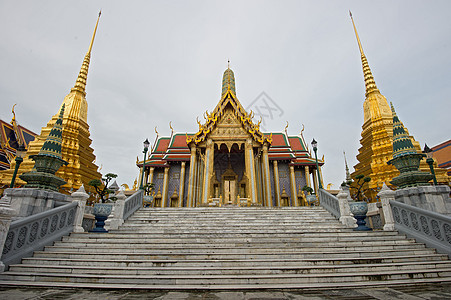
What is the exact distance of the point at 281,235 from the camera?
7000 millimetres

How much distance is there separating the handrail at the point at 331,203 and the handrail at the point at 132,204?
8632mm

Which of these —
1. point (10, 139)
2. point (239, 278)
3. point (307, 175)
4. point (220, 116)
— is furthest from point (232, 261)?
point (10, 139)

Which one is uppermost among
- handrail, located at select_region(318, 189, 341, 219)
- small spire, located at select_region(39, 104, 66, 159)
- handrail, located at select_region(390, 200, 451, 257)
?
small spire, located at select_region(39, 104, 66, 159)

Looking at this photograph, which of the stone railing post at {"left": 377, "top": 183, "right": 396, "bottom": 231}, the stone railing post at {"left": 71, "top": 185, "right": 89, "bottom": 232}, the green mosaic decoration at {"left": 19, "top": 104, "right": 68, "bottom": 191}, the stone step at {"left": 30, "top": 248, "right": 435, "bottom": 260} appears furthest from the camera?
the stone railing post at {"left": 71, "top": 185, "right": 89, "bottom": 232}

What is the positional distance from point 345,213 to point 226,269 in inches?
242

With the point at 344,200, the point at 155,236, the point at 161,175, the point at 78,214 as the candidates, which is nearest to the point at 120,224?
the point at 78,214

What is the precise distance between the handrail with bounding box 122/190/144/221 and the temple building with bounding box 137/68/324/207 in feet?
15.0

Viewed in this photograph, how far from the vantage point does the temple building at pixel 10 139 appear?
21.9m

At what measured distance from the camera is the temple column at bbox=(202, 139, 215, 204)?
14732mm

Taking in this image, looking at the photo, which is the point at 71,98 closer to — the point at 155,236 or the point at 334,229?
the point at 155,236

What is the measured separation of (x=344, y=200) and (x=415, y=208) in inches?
96.2

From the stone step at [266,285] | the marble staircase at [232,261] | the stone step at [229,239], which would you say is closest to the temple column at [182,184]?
the marble staircase at [232,261]

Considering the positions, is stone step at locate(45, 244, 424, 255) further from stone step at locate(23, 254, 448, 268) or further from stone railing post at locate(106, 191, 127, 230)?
stone railing post at locate(106, 191, 127, 230)

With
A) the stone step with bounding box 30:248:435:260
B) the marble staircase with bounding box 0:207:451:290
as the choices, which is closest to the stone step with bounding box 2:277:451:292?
the marble staircase with bounding box 0:207:451:290
